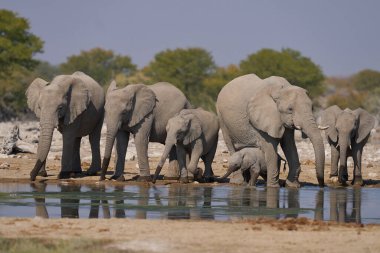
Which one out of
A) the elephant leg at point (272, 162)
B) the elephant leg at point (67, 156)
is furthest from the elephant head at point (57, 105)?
the elephant leg at point (272, 162)

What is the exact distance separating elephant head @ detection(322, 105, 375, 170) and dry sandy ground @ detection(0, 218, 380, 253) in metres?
9.45

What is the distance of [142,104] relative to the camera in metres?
22.2

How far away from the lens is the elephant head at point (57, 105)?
68.4ft

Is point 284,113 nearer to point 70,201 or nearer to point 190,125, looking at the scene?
point 190,125

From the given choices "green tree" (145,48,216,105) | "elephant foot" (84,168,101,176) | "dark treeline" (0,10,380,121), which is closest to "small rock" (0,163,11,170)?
"elephant foot" (84,168,101,176)

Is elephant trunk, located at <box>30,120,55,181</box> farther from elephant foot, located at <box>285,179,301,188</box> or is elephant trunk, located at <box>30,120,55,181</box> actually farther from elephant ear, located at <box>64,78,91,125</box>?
elephant foot, located at <box>285,179,301,188</box>

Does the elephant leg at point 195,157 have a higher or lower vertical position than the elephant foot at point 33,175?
higher

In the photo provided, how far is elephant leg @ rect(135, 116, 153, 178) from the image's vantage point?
21.9 meters

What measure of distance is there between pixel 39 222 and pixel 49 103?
26.2 ft

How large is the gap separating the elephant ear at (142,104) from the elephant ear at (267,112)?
2.13 m

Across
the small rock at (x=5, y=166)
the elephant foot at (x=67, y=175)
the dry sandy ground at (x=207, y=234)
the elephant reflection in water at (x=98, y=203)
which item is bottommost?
the dry sandy ground at (x=207, y=234)

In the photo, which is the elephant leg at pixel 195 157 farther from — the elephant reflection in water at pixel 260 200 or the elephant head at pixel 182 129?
the elephant reflection in water at pixel 260 200

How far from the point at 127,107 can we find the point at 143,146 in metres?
0.85

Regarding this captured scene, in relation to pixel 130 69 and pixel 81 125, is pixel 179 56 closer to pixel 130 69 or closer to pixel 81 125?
pixel 130 69
